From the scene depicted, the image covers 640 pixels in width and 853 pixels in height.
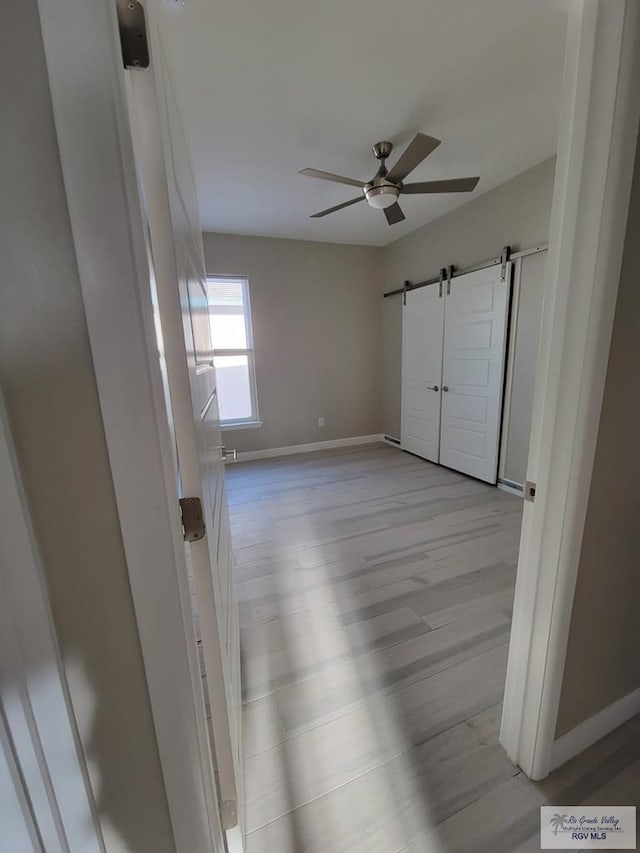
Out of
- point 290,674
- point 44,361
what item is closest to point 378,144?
point 44,361

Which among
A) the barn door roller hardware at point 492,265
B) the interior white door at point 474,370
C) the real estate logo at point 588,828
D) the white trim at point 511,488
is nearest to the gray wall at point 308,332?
the barn door roller hardware at point 492,265

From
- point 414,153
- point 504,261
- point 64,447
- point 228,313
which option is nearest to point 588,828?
point 64,447

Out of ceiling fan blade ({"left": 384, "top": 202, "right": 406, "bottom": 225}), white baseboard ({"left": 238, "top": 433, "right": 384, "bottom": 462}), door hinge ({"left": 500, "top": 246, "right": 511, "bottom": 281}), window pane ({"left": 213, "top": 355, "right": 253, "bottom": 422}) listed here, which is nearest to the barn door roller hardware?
door hinge ({"left": 500, "top": 246, "right": 511, "bottom": 281})

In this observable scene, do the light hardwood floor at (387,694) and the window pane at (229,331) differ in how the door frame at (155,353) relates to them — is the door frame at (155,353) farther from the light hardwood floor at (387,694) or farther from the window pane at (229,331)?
the window pane at (229,331)

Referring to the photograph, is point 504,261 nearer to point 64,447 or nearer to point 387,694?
point 387,694

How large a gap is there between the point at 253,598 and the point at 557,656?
4.70 feet

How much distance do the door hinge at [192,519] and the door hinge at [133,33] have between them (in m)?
0.64

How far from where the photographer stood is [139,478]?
1.53 feet

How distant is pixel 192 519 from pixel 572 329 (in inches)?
36.6

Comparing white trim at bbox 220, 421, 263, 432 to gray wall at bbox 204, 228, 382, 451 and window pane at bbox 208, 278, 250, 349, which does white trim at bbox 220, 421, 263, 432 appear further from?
window pane at bbox 208, 278, 250, 349

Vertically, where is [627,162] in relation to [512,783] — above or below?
above

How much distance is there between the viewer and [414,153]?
1.89 meters

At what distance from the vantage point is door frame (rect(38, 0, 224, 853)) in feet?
1.23

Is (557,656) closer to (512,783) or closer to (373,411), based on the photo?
(512,783)
